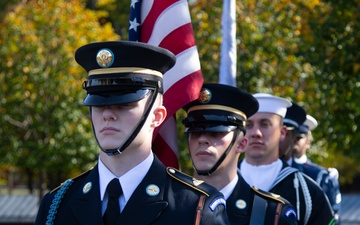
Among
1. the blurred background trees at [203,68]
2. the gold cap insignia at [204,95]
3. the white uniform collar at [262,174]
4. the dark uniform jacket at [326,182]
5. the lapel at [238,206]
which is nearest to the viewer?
the lapel at [238,206]

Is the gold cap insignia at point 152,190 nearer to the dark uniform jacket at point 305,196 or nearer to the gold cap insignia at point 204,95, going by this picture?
the gold cap insignia at point 204,95

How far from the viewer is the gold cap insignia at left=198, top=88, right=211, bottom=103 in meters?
5.52

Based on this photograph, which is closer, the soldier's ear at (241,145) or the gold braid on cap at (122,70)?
the gold braid on cap at (122,70)

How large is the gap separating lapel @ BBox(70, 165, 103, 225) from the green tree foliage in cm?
1701

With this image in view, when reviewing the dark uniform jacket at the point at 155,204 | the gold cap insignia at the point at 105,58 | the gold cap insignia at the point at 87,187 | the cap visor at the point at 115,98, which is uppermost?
the gold cap insignia at the point at 105,58

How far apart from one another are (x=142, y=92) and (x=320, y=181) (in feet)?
17.2

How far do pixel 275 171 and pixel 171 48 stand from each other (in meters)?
1.75

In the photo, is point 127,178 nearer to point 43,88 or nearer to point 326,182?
point 326,182

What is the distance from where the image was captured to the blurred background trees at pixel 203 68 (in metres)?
10.7

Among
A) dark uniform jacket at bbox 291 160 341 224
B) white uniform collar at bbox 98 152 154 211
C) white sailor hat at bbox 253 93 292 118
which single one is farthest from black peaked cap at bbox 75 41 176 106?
dark uniform jacket at bbox 291 160 341 224

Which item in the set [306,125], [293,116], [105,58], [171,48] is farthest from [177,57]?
[306,125]

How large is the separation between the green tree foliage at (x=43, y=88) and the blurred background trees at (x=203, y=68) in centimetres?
2

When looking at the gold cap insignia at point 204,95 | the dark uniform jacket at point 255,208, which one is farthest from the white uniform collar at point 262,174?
the gold cap insignia at point 204,95

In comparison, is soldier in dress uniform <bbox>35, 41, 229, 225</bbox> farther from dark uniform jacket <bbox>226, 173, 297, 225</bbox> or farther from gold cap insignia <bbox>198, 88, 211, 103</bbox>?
gold cap insignia <bbox>198, 88, 211, 103</bbox>
